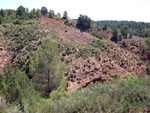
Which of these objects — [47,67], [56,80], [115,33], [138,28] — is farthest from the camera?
[138,28]

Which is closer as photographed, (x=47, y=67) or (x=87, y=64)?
(x=47, y=67)

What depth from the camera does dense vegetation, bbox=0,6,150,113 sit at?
615 centimetres

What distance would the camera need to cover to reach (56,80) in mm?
15992

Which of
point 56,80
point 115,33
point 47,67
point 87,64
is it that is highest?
point 115,33

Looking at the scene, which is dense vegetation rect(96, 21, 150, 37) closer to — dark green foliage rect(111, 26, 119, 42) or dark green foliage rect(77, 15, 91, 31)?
dark green foliage rect(77, 15, 91, 31)

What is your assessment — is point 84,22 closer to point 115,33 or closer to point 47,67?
point 115,33

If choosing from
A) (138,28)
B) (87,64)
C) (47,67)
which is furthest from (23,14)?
(138,28)

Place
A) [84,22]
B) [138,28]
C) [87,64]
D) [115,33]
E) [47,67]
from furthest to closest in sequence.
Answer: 1. [138,28]
2. [84,22]
3. [115,33]
4. [87,64]
5. [47,67]

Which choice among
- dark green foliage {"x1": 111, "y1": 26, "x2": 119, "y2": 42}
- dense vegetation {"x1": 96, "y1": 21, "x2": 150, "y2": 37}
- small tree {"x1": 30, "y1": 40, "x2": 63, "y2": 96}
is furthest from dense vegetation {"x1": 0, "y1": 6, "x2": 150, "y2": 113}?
dense vegetation {"x1": 96, "y1": 21, "x2": 150, "y2": 37}

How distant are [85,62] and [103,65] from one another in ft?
12.4

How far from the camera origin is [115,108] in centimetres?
565

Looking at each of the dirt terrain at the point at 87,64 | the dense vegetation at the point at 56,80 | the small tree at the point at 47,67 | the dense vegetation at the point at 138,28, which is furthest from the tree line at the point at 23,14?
the small tree at the point at 47,67

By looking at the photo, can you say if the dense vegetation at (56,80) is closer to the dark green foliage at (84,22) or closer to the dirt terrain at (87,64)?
the dirt terrain at (87,64)

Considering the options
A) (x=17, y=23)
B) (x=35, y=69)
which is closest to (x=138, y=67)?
(x=35, y=69)
